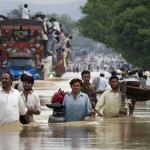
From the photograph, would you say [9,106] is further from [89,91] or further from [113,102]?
[89,91]

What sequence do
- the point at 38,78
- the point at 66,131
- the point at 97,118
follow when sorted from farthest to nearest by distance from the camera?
the point at 38,78 → the point at 97,118 → the point at 66,131

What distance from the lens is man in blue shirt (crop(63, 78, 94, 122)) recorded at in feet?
54.2

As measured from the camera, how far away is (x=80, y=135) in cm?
1485

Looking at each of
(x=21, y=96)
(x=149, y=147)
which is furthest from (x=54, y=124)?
(x=149, y=147)

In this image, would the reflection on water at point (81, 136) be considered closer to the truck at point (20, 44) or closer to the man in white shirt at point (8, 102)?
the man in white shirt at point (8, 102)

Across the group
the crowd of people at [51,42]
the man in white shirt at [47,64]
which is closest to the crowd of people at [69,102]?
the man in white shirt at [47,64]

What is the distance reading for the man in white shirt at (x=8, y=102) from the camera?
50.1 ft

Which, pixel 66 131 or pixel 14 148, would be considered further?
pixel 66 131

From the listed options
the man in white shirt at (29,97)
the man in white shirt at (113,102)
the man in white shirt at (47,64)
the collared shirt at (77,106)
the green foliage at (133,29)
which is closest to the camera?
the collared shirt at (77,106)

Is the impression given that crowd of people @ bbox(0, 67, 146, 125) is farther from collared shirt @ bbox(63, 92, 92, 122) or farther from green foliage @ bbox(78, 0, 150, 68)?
green foliage @ bbox(78, 0, 150, 68)

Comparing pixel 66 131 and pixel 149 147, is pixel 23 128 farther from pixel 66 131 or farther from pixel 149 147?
pixel 149 147

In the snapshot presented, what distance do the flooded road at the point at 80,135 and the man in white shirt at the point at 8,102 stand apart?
121 mm

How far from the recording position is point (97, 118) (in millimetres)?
18188

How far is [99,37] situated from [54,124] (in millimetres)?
87939
